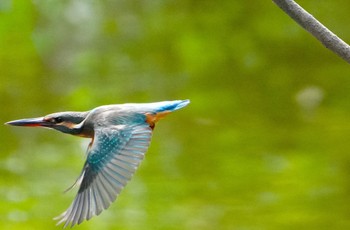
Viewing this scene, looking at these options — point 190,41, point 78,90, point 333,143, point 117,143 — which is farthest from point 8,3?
point 117,143

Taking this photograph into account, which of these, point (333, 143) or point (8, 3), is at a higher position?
point (8, 3)

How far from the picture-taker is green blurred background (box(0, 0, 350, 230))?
9.69 feet

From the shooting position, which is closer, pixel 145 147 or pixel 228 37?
pixel 145 147

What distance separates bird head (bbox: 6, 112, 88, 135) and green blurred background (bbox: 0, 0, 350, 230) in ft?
5.05

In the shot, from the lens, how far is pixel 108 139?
1321 millimetres

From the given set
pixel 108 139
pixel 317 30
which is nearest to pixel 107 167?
pixel 108 139

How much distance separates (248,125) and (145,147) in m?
1.94

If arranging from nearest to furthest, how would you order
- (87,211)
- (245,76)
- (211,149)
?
(87,211), (211,149), (245,76)

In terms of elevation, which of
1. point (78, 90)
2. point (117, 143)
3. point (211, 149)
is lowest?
point (117, 143)

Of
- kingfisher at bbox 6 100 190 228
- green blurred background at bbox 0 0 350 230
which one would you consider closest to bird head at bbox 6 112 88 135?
kingfisher at bbox 6 100 190 228

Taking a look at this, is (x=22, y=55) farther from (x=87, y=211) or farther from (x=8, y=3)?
(x=87, y=211)

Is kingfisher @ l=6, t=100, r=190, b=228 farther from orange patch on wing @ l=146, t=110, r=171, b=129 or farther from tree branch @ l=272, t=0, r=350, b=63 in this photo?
tree branch @ l=272, t=0, r=350, b=63

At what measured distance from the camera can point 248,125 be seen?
322cm

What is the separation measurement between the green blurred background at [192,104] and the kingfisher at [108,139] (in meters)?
1.54
